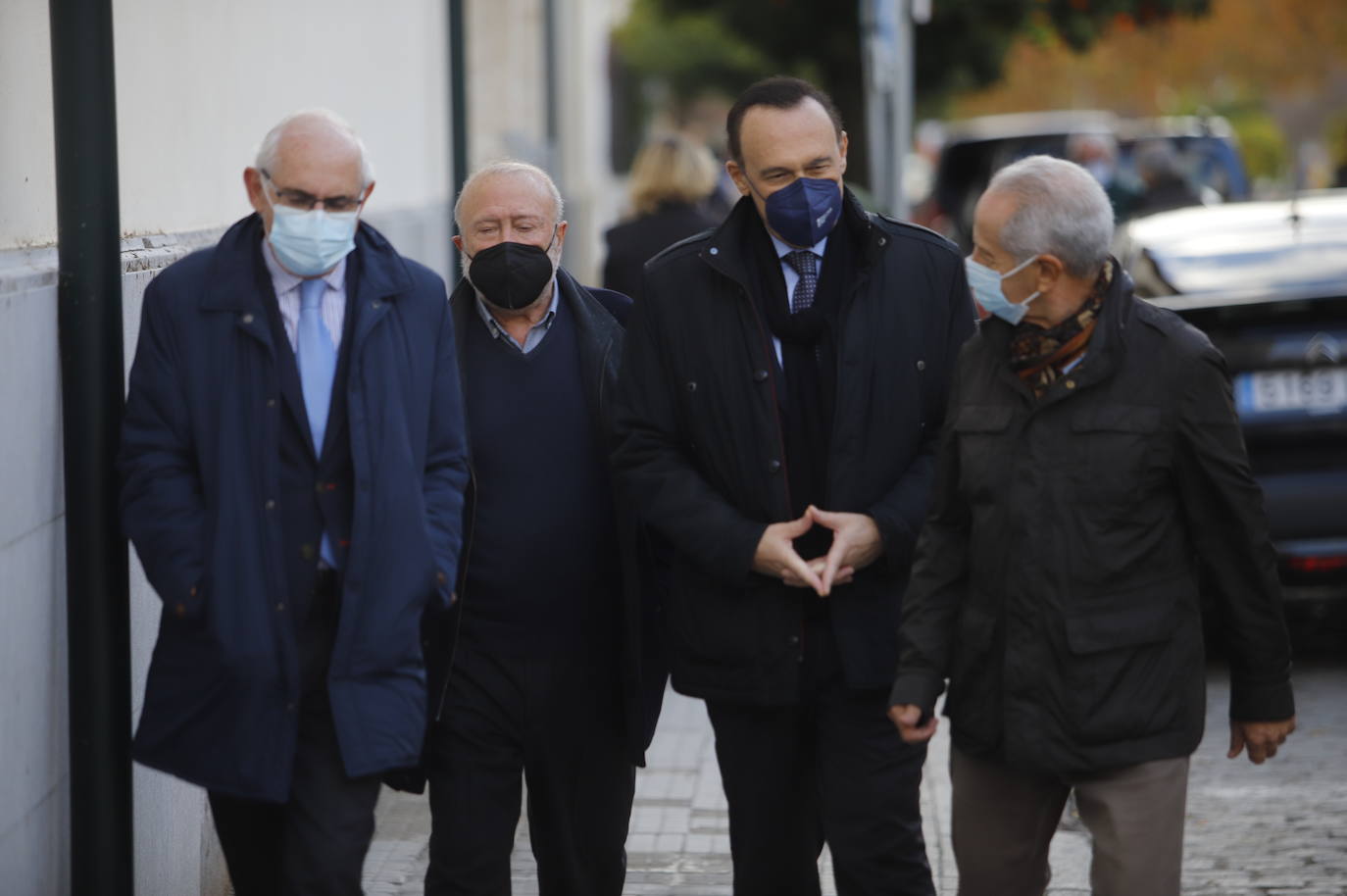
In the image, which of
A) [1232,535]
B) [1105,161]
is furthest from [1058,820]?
[1105,161]

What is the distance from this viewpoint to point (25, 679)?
364cm

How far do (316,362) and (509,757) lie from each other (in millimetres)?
1003

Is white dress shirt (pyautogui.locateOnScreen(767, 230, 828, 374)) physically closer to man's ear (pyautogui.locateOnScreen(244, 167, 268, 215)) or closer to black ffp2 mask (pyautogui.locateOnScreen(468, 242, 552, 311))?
black ffp2 mask (pyautogui.locateOnScreen(468, 242, 552, 311))

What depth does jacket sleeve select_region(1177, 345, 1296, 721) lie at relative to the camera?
336cm

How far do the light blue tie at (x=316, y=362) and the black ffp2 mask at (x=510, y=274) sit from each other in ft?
1.65

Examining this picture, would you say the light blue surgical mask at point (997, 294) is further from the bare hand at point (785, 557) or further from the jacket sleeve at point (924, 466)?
the bare hand at point (785, 557)

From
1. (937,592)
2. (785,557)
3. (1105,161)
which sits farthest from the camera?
(1105,161)

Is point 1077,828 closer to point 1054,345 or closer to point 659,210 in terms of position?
point 1054,345

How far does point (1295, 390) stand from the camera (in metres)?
6.86

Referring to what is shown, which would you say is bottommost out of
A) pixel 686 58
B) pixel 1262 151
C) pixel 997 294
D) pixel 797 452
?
pixel 797 452

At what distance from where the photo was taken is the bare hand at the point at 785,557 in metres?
3.78

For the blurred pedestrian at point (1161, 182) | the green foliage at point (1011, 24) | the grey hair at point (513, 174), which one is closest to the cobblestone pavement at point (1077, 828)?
the grey hair at point (513, 174)

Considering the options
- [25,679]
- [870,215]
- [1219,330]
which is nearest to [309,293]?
[25,679]

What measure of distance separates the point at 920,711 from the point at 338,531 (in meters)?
1.08
